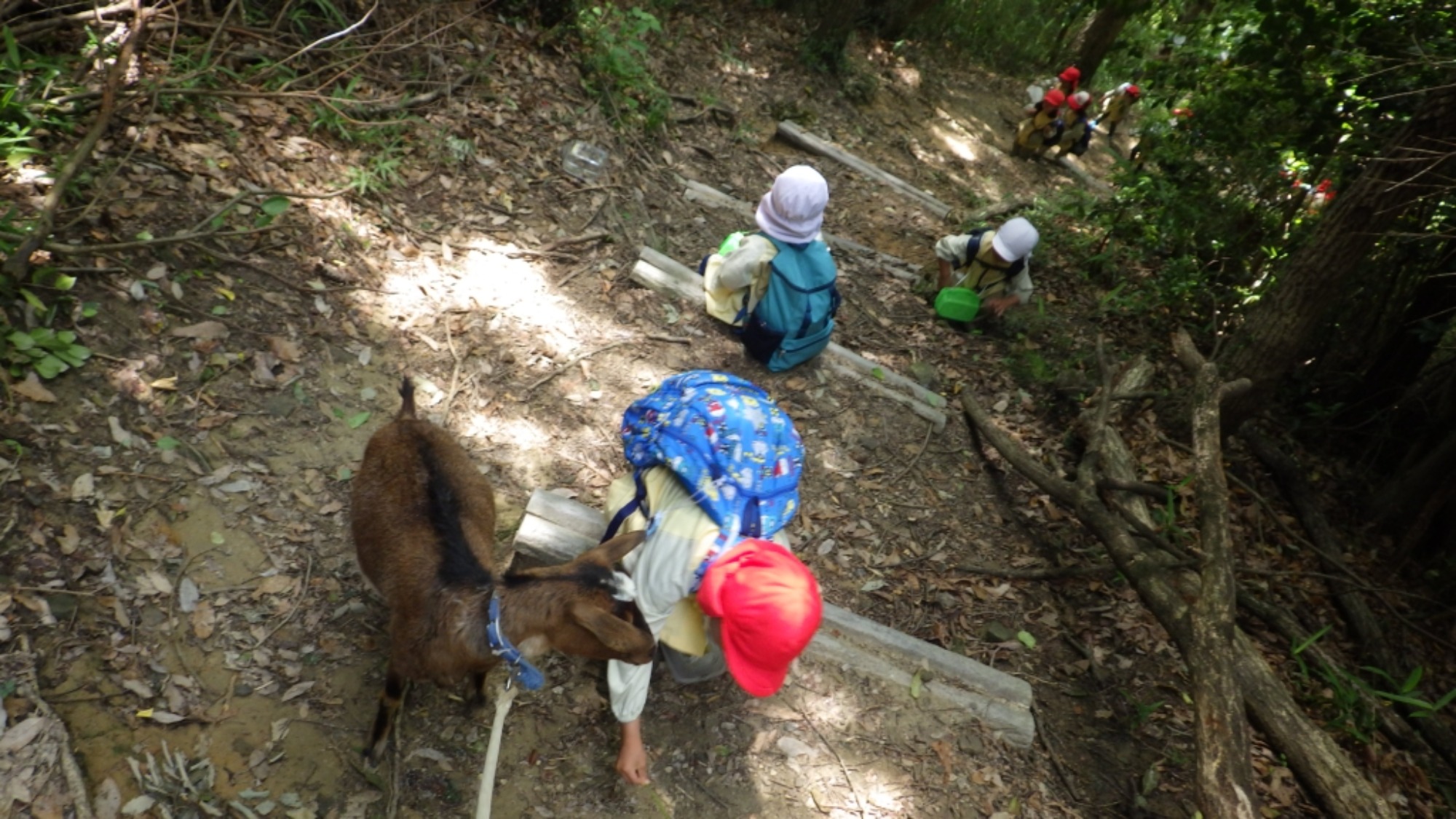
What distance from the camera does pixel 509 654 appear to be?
294 cm

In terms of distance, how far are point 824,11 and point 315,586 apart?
10464mm

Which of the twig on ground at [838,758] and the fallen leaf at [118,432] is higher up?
the fallen leaf at [118,432]

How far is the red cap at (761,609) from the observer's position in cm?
274

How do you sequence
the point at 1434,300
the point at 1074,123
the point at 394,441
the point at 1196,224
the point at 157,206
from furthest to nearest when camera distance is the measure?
the point at 1074,123, the point at 1196,224, the point at 1434,300, the point at 157,206, the point at 394,441

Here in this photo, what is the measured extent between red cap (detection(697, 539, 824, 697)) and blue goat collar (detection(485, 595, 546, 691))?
64cm

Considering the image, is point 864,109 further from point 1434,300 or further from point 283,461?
point 283,461

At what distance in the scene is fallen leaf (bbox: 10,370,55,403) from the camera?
3508 mm

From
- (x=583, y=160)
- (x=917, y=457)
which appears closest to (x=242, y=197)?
(x=583, y=160)

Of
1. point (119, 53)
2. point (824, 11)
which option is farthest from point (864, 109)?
point (119, 53)

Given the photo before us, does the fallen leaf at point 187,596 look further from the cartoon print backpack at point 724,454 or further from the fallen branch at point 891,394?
the fallen branch at point 891,394

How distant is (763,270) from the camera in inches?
229

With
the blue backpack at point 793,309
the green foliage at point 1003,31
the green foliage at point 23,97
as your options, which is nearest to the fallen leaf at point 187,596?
the green foliage at point 23,97

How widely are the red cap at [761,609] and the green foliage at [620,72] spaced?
5.37m

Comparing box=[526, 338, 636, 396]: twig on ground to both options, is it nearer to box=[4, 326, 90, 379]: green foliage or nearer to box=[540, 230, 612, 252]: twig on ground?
box=[540, 230, 612, 252]: twig on ground
